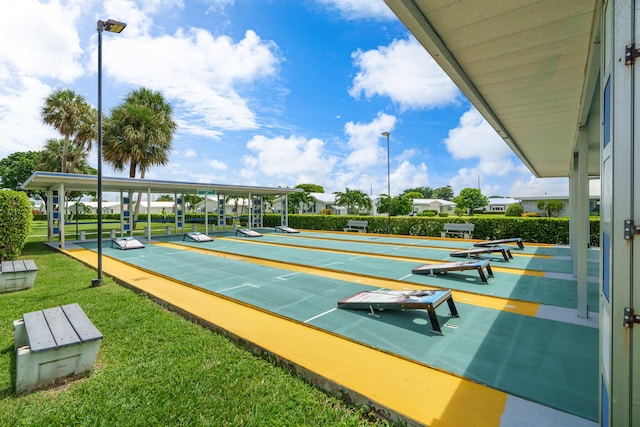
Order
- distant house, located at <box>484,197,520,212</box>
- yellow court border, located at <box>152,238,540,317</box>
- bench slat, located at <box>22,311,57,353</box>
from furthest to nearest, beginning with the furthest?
distant house, located at <box>484,197,520,212</box> → yellow court border, located at <box>152,238,540,317</box> → bench slat, located at <box>22,311,57,353</box>

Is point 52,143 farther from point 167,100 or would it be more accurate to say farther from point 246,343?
point 246,343

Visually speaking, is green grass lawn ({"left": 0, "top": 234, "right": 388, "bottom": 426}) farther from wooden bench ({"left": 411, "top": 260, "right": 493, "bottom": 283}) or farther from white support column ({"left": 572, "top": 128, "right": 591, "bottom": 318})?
wooden bench ({"left": 411, "top": 260, "right": 493, "bottom": 283})

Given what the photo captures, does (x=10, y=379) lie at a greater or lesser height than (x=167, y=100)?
lesser

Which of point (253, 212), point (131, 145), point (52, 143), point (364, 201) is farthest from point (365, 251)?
point (52, 143)

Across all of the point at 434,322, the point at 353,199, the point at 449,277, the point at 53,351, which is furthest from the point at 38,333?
the point at 353,199

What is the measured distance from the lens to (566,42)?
3406 mm

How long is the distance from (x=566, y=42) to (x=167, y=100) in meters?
28.1

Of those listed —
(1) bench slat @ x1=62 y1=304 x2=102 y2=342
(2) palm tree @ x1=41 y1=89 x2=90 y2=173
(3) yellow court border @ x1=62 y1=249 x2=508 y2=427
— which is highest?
(2) palm tree @ x1=41 y1=89 x2=90 y2=173

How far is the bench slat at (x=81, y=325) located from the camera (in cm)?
345

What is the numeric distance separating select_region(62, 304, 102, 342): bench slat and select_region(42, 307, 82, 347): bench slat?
0.15 feet

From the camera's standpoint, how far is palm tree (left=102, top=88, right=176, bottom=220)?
22.4 meters

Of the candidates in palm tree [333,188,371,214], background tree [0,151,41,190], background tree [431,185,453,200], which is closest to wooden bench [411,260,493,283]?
palm tree [333,188,371,214]

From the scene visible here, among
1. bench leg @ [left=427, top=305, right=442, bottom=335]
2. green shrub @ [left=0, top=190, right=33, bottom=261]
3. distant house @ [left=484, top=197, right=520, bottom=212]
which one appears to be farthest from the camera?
distant house @ [left=484, top=197, right=520, bottom=212]

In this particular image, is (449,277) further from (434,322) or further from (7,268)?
(7,268)
